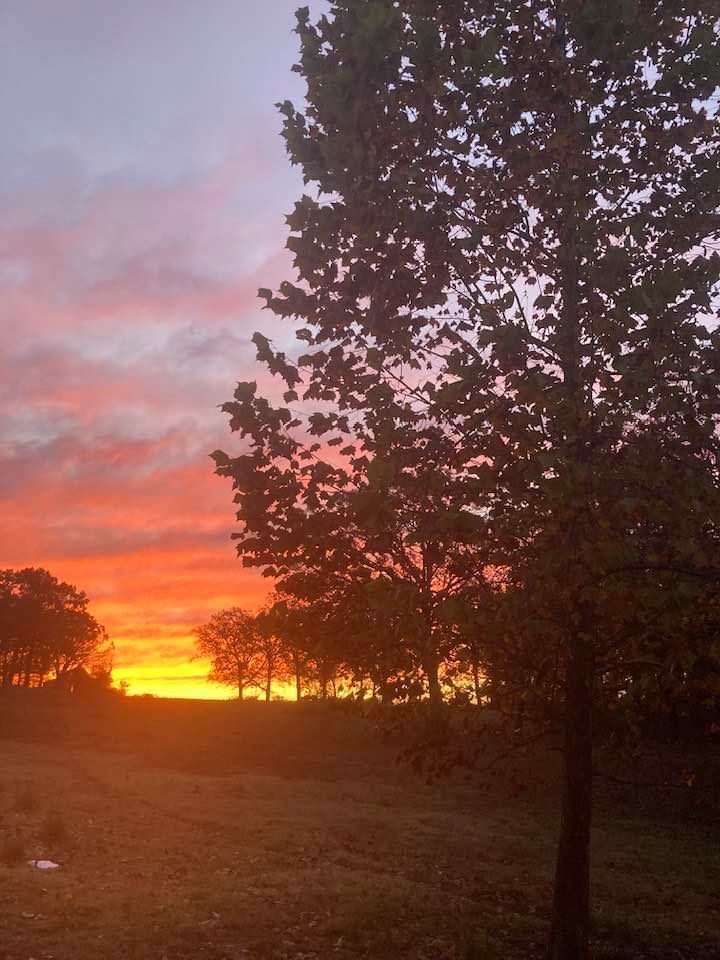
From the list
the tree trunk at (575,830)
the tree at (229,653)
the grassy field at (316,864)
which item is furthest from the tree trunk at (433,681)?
the tree at (229,653)

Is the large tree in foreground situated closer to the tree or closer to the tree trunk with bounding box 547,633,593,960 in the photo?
the tree trunk with bounding box 547,633,593,960

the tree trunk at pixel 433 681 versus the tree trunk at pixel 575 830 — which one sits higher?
the tree trunk at pixel 433 681

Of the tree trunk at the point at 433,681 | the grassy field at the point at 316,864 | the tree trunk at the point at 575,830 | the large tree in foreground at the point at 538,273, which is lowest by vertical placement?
the grassy field at the point at 316,864

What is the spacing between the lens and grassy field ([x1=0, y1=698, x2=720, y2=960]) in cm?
1238

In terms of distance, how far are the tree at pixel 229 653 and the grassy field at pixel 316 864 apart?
44492mm

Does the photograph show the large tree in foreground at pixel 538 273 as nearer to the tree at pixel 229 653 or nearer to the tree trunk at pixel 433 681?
the tree trunk at pixel 433 681

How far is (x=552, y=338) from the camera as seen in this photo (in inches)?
414

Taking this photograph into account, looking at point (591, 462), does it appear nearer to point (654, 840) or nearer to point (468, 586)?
point (468, 586)

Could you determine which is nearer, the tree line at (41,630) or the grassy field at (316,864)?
the grassy field at (316,864)

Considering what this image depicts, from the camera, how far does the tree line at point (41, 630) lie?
275ft

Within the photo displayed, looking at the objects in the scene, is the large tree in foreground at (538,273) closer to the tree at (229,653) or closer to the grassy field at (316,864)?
the grassy field at (316,864)

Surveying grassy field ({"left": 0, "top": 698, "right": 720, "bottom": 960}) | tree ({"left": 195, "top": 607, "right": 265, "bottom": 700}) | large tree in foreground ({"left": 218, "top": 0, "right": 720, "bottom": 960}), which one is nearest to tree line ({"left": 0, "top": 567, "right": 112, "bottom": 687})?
tree ({"left": 195, "top": 607, "right": 265, "bottom": 700})

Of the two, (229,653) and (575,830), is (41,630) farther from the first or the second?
(575,830)

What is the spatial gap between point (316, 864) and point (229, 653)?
69.6 m
